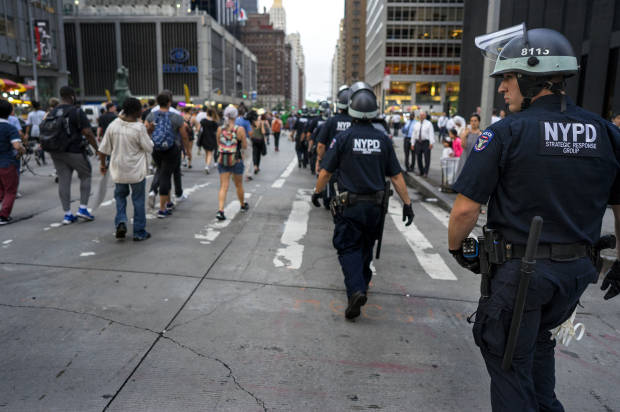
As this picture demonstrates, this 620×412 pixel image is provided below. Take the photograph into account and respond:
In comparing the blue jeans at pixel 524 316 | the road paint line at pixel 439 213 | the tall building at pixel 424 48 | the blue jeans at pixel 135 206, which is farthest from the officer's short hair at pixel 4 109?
the tall building at pixel 424 48

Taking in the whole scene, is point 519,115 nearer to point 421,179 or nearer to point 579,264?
point 579,264

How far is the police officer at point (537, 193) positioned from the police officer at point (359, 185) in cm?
217

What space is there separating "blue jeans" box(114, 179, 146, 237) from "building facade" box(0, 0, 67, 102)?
3937 centimetres

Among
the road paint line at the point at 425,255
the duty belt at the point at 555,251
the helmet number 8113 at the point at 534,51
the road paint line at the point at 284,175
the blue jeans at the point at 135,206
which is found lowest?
the road paint line at the point at 284,175

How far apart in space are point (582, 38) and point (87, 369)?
18.6m

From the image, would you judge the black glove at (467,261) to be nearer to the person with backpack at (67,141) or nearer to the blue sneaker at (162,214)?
the person with backpack at (67,141)

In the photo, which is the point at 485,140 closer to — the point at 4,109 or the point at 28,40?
the point at 4,109

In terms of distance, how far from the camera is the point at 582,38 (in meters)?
16.6

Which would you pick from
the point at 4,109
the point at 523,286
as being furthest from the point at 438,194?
the point at 523,286

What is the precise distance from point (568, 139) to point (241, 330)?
299cm

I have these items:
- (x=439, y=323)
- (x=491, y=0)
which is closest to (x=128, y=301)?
(x=439, y=323)

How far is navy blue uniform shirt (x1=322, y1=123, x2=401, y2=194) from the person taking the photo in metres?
4.51

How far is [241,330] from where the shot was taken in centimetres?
412

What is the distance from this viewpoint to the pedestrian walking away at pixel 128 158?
22.6 ft
